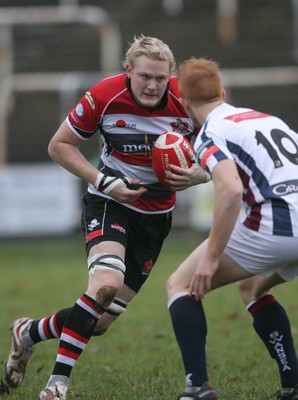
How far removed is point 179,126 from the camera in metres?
6.10

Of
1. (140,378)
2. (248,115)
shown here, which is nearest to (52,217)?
(140,378)

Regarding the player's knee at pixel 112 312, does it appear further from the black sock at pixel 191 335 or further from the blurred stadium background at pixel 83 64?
the blurred stadium background at pixel 83 64

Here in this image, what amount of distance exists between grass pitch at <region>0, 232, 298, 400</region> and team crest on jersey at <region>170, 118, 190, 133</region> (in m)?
1.67

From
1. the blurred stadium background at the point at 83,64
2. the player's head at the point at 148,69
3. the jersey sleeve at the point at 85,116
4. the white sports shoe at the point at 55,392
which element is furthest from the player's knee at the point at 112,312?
the blurred stadium background at the point at 83,64

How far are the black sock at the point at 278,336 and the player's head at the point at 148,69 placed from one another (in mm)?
1440

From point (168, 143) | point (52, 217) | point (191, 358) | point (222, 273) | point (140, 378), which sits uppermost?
point (168, 143)

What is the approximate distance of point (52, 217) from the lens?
16.9 metres

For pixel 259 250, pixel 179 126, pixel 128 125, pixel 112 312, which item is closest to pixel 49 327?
pixel 112 312

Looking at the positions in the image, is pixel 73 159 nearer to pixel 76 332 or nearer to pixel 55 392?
pixel 76 332

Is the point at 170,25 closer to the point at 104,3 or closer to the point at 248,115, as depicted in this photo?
the point at 104,3

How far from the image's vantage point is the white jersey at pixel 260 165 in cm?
489

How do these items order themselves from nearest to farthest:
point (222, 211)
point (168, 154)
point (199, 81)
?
point (222, 211)
point (199, 81)
point (168, 154)

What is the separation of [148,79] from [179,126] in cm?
44

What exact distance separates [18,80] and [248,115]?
16.2 m
